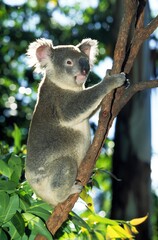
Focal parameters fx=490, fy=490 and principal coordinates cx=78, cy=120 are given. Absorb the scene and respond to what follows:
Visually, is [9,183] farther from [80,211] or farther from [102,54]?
[102,54]

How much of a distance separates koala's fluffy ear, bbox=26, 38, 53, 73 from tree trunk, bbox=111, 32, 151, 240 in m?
2.85

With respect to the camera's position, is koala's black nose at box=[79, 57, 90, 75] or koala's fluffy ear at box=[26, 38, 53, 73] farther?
koala's fluffy ear at box=[26, 38, 53, 73]

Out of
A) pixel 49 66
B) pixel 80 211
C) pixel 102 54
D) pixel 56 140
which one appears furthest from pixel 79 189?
pixel 102 54

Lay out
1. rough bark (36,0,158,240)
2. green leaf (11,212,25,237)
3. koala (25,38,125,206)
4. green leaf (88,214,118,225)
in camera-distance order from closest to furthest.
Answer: green leaf (11,212,25,237) → rough bark (36,0,158,240) → green leaf (88,214,118,225) → koala (25,38,125,206)

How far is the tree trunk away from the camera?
6.04m

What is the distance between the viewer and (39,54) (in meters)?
3.60

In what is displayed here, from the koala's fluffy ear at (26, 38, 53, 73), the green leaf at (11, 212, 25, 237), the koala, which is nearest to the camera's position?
the green leaf at (11, 212, 25, 237)

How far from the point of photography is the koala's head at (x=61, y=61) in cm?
344

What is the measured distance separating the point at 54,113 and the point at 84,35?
15.3 ft

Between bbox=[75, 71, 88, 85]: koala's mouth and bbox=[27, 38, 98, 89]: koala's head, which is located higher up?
bbox=[27, 38, 98, 89]: koala's head

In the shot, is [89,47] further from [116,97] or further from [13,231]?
[13,231]

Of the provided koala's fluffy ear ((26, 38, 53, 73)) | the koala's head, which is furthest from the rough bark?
koala's fluffy ear ((26, 38, 53, 73))

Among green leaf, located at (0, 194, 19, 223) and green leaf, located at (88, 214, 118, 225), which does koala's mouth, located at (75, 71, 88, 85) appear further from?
green leaf, located at (0, 194, 19, 223)

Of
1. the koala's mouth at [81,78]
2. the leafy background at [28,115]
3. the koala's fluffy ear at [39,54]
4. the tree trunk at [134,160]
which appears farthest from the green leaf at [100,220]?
the tree trunk at [134,160]
